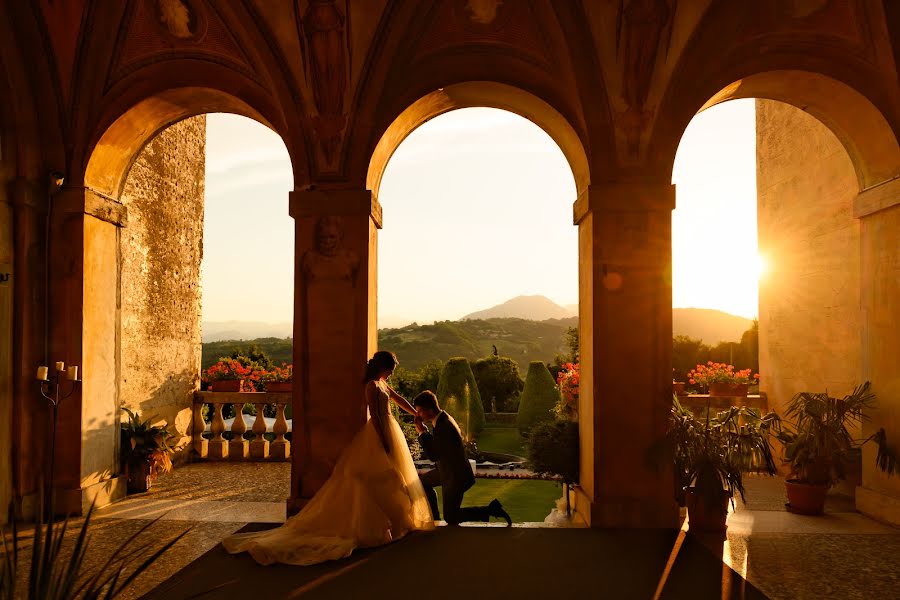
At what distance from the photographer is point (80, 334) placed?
23.4ft

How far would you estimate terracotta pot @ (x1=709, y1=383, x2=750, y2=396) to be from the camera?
9883mm

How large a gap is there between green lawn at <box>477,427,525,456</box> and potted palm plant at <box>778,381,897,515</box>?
24.7ft

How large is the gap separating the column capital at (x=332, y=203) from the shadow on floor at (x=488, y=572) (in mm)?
3433

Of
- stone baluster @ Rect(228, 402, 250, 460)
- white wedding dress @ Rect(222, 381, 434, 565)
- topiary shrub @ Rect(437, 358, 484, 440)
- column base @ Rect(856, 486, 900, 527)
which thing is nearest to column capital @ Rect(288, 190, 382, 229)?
white wedding dress @ Rect(222, 381, 434, 565)

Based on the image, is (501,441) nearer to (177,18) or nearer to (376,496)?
(376,496)

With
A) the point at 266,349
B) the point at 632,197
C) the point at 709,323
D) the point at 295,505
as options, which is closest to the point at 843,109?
the point at 632,197

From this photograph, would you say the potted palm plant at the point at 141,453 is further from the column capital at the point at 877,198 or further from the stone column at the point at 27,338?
the column capital at the point at 877,198

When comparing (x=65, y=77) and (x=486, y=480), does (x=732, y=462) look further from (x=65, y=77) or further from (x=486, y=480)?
(x=65, y=77)

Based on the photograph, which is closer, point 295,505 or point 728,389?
point 295,505

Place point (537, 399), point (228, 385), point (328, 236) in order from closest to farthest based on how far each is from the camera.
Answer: point (328, 236)
point (228, 385)
point (537, 399)

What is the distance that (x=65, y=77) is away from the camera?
7.11m

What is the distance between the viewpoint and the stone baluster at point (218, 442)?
→ 10406 millimetres

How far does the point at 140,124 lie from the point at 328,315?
340 centimetres

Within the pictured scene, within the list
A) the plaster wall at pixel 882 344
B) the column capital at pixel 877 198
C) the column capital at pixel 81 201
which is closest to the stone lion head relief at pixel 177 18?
the column capital at pixel 81 201
